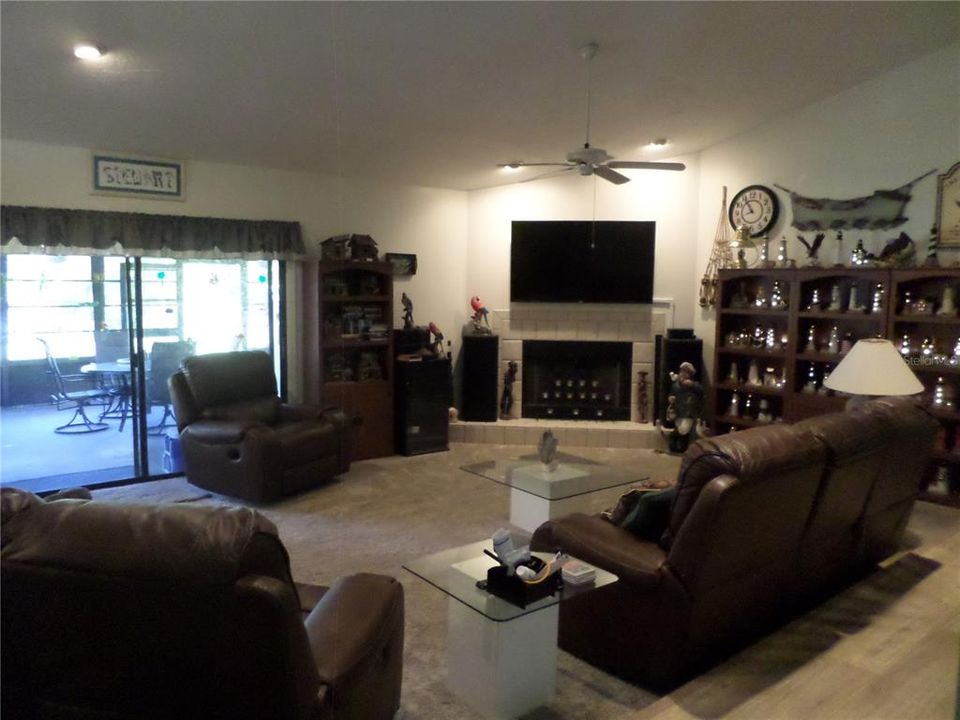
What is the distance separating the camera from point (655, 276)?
6.34m

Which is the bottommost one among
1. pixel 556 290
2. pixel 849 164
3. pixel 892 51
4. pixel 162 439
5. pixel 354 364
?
pixel 162 439

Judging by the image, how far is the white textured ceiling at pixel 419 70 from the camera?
2.92 metres

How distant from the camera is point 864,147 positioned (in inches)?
192

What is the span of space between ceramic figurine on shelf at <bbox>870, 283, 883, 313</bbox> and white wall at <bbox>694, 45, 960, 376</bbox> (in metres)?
0.31

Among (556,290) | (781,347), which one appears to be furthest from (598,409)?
(781,347)

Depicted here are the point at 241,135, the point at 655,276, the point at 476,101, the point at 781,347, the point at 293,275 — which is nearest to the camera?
the point at 476,101

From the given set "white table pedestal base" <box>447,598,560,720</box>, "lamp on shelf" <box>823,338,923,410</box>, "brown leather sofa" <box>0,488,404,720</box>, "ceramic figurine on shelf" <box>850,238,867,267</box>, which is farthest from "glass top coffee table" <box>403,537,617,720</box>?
"ceramic figurine on shelf" <box>850,238,867,267</box>

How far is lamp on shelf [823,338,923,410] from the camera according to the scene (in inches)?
137

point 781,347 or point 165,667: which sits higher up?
point 781,347

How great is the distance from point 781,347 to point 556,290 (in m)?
2.04

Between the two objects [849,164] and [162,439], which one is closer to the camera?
[849,164]

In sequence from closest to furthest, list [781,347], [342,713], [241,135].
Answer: [342,713], [241,135], [781,347]

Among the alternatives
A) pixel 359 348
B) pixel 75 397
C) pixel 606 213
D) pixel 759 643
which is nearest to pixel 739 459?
pixel 759 643

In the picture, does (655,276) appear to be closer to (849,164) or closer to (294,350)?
(849,164)
